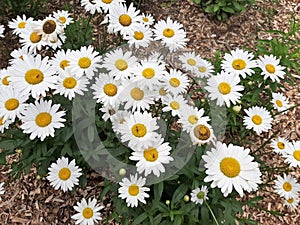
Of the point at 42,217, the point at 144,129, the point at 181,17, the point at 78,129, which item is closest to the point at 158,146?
the point at 144,129

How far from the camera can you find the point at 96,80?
2.51 metres

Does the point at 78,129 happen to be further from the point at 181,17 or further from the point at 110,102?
the point at 181,17

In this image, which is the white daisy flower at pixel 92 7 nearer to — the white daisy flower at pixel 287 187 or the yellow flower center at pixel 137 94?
the yellow flower center at pixel 137 94

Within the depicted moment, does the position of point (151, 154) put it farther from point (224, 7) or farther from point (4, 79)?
point (224, 7)

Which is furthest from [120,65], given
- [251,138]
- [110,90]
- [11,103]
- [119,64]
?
[251,138]

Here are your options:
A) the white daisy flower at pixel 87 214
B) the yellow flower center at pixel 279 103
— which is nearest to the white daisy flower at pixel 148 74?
the white daisy flower at pixel 87 214

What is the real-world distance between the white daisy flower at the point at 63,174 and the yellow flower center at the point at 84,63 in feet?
2.15

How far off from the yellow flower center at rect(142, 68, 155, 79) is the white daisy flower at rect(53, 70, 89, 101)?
38cm

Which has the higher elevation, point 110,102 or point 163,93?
point 163,93

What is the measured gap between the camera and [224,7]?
14.2ft

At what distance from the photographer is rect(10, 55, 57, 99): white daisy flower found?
7.56 feet

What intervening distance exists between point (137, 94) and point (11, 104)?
81 centimetres

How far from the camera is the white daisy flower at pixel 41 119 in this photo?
2.31 metres

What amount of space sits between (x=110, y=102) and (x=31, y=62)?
56cm
